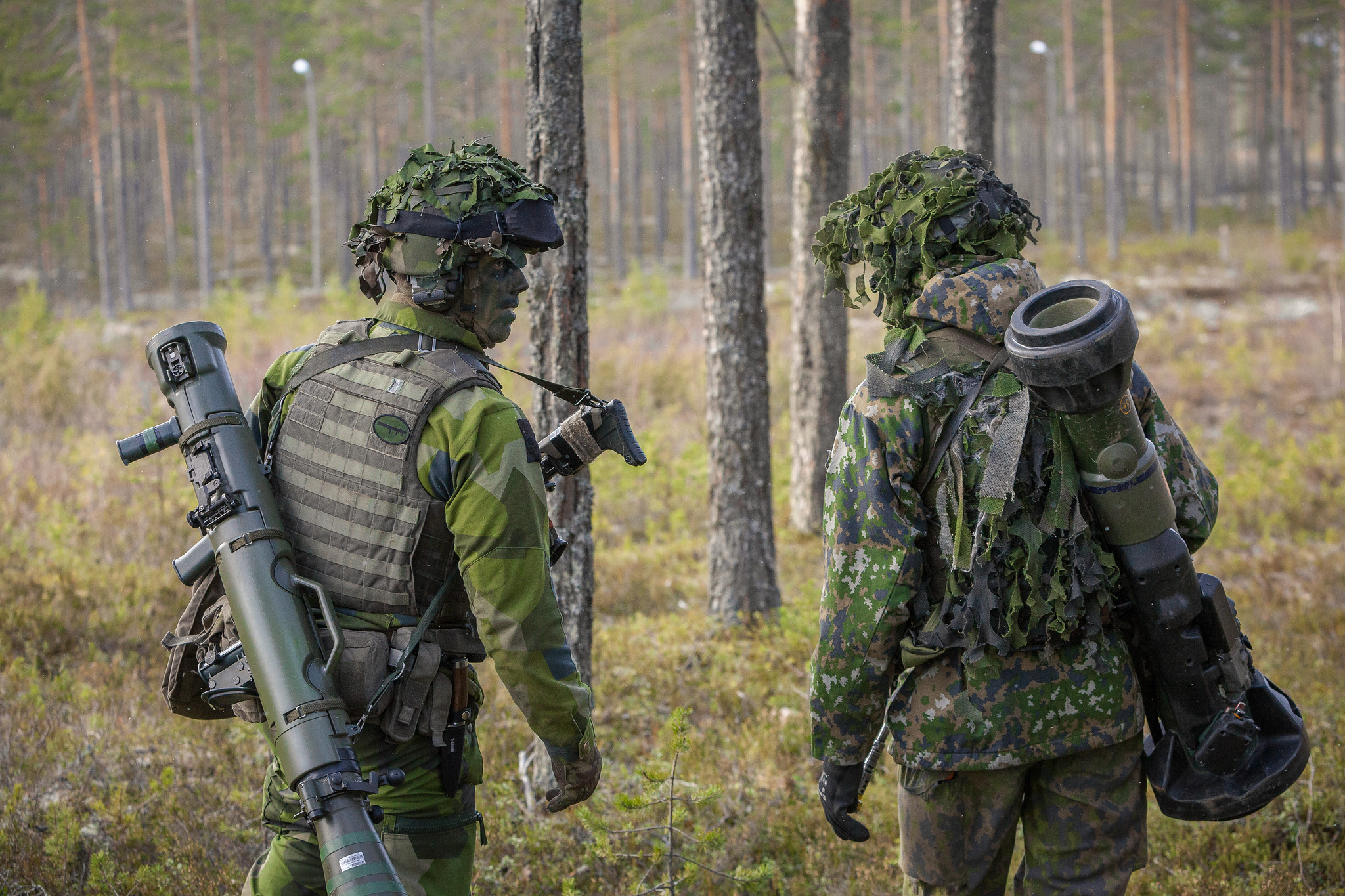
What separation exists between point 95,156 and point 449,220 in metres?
33.7

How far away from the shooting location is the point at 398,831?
82.9 inches

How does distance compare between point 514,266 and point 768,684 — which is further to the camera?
point 768,684

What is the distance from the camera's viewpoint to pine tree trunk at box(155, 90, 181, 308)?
1208 inches

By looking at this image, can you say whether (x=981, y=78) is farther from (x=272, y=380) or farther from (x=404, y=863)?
(x=404, y=863)

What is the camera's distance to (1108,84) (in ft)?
86.8

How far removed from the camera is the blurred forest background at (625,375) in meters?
3.57

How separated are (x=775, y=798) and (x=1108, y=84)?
28.4 metres

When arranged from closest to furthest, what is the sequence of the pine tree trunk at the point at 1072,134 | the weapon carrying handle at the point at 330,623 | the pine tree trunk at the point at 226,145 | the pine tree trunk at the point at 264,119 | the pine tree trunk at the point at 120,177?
the weapon carrying handle at the point at 330,623 < the pine tree trunk at the point at 120,177 < the pine tree trunk at the point at 1072,134 < the pine tree trunk at the point at 226,145 < the pine tree trunk at the point at 264,119

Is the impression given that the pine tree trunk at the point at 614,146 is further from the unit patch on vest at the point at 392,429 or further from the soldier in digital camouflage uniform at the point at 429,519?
the unit patch on vest at the point at 392,429

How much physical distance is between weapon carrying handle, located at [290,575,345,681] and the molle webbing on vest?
9 cm

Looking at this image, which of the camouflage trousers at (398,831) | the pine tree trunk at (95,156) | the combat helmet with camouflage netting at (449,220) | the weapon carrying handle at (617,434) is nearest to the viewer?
the camouflage trousers at (398,831)

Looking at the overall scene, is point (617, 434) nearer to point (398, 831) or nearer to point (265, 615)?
point (265, 615)

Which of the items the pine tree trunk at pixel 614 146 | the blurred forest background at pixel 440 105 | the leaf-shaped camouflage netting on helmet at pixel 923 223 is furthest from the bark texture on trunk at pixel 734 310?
the pine tree trunk at pixel 614 146

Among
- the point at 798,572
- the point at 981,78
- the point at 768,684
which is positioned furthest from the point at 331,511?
the point at 981,78
